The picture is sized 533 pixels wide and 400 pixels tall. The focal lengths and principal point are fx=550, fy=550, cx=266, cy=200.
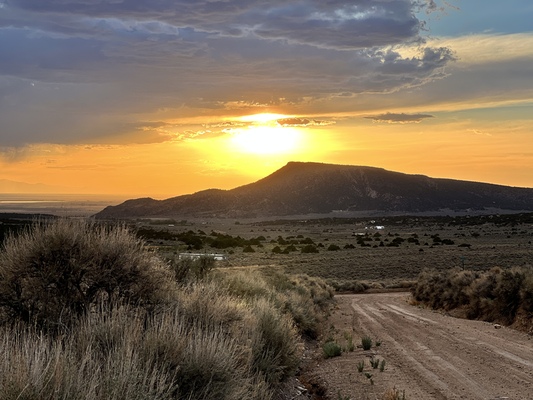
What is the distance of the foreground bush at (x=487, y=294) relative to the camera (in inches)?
856

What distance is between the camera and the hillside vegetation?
5.60m

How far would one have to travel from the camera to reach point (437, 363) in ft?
47.3

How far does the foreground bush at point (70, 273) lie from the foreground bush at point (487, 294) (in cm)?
1556

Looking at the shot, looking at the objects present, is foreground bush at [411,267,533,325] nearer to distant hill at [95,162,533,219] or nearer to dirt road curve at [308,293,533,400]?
dirt road curve at [308,293,533,400]

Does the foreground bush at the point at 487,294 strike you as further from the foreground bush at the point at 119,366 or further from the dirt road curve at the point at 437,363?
the foreground bush at the point at 119,366

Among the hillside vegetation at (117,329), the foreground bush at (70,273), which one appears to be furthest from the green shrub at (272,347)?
the foreground bush at (70,273)

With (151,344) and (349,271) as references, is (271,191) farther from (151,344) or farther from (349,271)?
(151,344)

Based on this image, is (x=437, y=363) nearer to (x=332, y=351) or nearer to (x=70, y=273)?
(x=332, y=351)

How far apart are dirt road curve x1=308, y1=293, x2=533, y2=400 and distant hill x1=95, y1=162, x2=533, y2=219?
157542mm

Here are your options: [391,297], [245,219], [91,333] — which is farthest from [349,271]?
[245,219]

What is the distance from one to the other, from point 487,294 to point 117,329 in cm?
2113

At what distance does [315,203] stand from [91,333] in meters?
174

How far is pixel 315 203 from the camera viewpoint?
181m

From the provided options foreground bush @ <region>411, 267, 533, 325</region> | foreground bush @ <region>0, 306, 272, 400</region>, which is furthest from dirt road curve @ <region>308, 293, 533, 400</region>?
foreground bush @ <region>0, 306, 272, 400</region>
